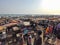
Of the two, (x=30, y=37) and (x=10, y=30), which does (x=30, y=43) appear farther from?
(x=10, y=30)

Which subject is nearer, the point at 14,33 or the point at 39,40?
the point at 39,40

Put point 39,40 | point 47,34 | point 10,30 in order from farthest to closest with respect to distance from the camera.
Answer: point 47,34 → point 10,30 → point 39,40

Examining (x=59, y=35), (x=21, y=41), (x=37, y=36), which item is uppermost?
(x=59, y=35)

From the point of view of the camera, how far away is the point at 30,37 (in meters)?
2.61

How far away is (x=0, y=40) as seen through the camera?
243 cm

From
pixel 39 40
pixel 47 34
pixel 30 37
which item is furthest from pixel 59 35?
pixel 47 34

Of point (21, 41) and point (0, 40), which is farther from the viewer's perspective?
point (21, 41)

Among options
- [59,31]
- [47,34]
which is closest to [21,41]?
[47,34]

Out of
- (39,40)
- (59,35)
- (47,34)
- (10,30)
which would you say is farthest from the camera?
(47,34)

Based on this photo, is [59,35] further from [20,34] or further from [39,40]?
[20,34]

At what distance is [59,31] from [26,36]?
0.98 m

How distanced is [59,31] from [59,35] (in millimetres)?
52

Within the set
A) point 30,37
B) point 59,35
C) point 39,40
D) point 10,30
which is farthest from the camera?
point 10,30

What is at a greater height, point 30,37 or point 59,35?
point 59,35
